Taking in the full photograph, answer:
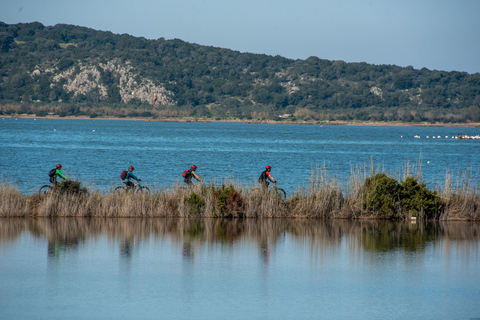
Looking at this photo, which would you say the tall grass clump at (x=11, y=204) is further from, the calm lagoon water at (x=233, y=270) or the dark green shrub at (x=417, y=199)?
the dark green shrub at (x=417, y=199)

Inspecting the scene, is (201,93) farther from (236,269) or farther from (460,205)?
(236,269)

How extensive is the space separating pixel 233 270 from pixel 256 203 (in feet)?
23.5

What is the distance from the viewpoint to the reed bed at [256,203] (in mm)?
19547

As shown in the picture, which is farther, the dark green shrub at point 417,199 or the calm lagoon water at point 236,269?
the dark green shrub at point 417,199

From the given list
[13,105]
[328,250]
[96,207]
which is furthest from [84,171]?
[13,105]

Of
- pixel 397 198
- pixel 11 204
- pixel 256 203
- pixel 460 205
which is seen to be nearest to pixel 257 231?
pixel 256 203

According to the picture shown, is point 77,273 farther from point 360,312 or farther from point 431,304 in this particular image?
point 431,304

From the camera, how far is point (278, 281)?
490 inches

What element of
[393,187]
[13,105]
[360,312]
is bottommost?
[360,312]

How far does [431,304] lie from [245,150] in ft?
192

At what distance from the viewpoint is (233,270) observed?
1324 cm

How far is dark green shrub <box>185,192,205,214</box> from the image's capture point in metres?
20.0

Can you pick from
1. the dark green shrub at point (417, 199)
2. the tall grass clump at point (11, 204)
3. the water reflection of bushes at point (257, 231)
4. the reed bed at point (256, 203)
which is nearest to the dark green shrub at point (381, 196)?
the reed bed at point (256, 203)

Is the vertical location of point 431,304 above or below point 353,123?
below
